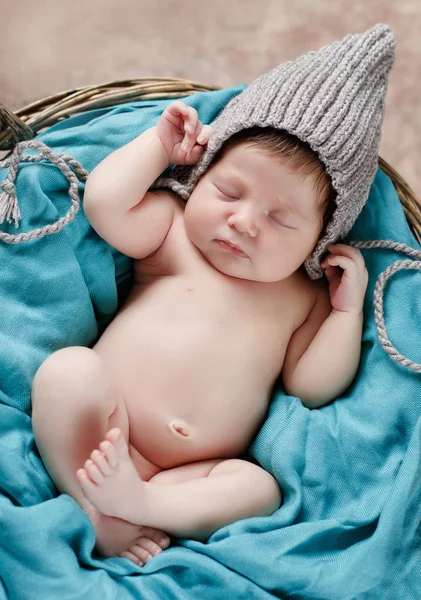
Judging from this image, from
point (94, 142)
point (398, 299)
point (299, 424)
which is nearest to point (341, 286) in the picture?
point (398, 299)

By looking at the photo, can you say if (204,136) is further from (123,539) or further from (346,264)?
(123,539)

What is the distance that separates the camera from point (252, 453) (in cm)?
112

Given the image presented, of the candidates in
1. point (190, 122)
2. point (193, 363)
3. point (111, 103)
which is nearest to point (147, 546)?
point (193, 363)

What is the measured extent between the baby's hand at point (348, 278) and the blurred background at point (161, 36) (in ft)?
2.45

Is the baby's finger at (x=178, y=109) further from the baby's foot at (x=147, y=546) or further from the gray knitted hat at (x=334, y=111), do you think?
the baby's foot at (x=147, y=546)

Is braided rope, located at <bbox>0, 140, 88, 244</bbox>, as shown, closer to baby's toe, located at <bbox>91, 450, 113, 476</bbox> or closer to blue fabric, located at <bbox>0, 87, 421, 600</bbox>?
blue fabric, located at <bbox>0, 87, 421, 600</bbox>

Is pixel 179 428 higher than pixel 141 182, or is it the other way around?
pixel 141 182

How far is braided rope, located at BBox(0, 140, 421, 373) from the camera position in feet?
3.42

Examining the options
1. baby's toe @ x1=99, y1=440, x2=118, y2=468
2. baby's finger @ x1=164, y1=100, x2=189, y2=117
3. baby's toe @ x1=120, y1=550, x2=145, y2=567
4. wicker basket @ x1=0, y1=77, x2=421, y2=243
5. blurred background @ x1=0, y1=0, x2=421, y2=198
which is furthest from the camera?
blurred background @ x1=0, y1=0, x2=421, y2=198

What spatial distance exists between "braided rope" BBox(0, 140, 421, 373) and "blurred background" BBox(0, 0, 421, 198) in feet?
2.35

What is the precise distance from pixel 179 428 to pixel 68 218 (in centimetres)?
35

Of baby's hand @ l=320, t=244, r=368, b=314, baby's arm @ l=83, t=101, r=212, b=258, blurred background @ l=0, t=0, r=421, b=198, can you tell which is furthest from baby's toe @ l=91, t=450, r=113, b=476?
blurred background @ l=0, t=0, r=421, b=198

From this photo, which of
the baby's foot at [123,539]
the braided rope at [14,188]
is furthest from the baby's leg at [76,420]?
the braided rope at [14,188]

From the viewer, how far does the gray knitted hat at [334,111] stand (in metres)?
1.01
